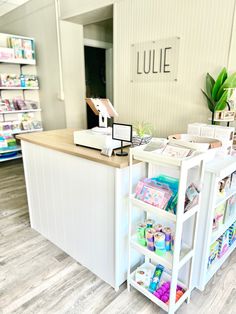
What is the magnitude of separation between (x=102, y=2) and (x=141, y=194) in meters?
2.57

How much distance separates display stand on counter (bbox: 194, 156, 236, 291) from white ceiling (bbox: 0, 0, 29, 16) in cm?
441

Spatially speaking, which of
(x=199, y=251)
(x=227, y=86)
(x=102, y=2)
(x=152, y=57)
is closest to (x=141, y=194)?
(x=199, y=251)

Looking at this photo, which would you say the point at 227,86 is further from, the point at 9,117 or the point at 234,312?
the point at 9,117

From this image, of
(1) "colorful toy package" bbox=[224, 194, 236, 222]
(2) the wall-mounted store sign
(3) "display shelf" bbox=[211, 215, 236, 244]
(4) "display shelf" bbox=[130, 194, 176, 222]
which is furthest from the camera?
(2) the wall-mounted store sign

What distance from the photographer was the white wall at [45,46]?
3660 millimetres

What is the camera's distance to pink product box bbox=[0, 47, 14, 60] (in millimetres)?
3683

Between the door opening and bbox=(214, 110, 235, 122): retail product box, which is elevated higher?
the door opening

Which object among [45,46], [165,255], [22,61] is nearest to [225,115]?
[165,255]

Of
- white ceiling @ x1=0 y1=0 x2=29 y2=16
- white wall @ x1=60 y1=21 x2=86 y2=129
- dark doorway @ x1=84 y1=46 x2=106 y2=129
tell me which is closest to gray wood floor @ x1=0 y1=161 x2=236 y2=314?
white wall @ x1=60 y1=21 x2=86 y2=129

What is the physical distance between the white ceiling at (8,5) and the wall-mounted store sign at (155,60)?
2.73 meters

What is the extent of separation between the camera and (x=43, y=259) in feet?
6.37

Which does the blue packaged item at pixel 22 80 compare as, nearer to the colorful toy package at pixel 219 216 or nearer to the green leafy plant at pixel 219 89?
the green leafy plant at pixel 219 89

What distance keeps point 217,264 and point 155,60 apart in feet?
6.75

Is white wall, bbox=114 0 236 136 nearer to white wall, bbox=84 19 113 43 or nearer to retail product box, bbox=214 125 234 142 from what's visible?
retail product box, bbox=214 125 234 142
